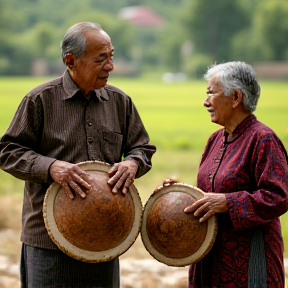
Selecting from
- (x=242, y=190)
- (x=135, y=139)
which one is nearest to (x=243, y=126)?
(x=242, y=190)

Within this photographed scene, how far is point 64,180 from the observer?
3604mm

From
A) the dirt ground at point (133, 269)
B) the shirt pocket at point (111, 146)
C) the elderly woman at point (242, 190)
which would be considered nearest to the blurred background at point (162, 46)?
the dirt ground at point (133, 269)

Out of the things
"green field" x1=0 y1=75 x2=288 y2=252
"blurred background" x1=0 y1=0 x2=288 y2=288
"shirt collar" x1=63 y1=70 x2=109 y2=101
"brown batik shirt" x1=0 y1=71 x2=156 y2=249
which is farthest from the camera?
"blurred background" x1=0 y1=0 x2=288 y2=288

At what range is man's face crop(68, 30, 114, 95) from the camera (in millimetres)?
3729

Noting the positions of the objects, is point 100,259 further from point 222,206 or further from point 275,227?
point 275,227

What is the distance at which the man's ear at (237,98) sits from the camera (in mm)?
3748

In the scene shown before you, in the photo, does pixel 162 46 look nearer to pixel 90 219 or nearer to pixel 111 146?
pixel 111 146

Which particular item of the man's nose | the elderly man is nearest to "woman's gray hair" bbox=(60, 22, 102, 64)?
the elderly man

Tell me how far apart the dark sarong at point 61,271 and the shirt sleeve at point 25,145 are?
0.42m

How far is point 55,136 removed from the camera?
3779 mm

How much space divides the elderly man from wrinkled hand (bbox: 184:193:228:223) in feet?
1.19

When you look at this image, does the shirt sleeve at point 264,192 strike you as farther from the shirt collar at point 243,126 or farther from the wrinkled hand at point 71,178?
the wrinkled hand at point 71,178

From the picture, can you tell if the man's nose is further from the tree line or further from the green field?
the tree line

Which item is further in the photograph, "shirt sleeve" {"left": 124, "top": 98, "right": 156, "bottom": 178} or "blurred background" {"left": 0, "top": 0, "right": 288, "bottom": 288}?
"blurred background" {"left": 0, "top": 0, "right": 288, "bottom": 288}
